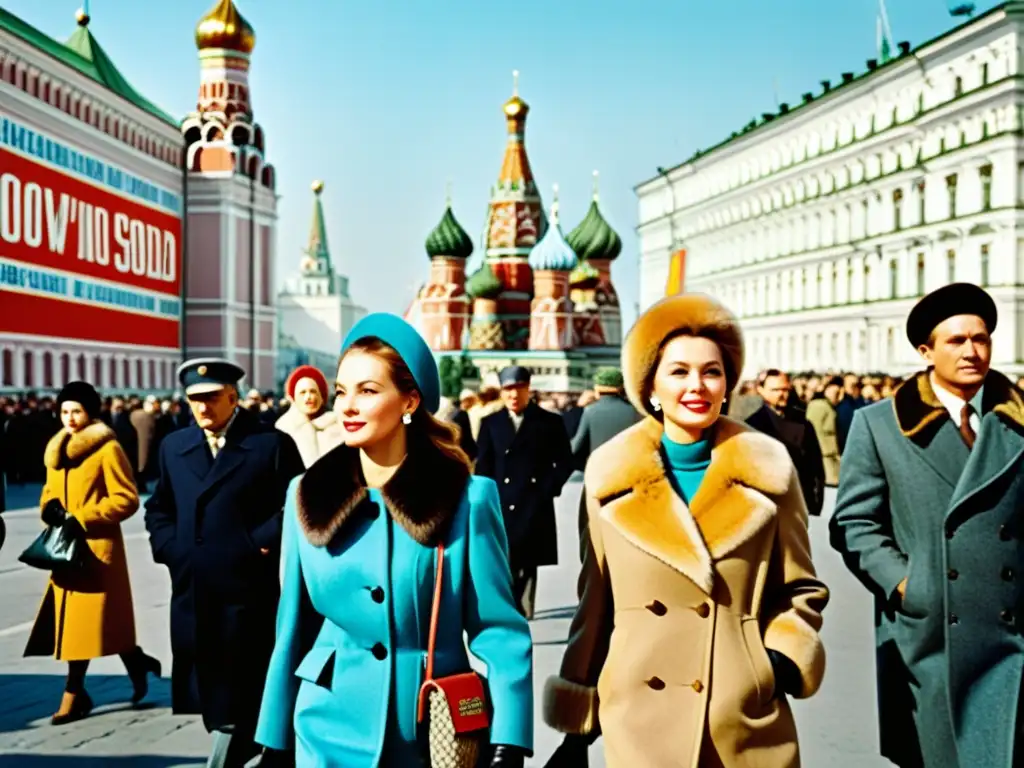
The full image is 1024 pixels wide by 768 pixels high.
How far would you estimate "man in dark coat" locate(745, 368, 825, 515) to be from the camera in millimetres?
9820

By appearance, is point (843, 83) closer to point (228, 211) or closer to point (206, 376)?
point (228, 211)

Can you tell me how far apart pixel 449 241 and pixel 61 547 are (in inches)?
3048

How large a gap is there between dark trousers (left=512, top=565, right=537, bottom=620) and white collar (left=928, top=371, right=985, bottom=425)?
520 centimetres

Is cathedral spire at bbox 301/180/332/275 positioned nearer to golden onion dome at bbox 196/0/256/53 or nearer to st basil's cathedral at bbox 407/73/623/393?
st basil's cathedral at bbox 407/73/623/393

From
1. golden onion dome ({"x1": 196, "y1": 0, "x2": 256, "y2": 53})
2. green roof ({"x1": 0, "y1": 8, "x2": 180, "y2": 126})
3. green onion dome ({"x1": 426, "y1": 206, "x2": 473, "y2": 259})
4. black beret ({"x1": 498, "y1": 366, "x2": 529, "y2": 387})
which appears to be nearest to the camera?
black beret ({"x1": 498, "y1": 366, "x2": 529, "y2": 387})

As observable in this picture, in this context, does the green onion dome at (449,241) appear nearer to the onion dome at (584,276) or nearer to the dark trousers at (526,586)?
the onion dome at (584,276)

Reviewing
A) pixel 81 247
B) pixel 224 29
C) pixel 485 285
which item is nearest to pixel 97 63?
pixel 224 29

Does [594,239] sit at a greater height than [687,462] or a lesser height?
greater

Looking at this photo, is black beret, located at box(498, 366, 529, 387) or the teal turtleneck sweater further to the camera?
black beret, located at box(498, 366, 529, 387)

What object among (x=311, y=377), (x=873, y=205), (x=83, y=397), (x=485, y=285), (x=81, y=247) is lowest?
(x=83, y=397)

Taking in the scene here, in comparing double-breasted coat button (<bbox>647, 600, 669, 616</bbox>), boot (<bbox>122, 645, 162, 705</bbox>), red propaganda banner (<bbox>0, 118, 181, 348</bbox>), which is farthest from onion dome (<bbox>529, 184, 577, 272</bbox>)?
double-breasted coat button (<bbox>647, 600, 669, 616</bbox>)

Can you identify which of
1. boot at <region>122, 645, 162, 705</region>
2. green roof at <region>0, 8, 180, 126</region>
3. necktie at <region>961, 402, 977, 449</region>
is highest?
green roof at <region>0, 8, 180, 126</region>

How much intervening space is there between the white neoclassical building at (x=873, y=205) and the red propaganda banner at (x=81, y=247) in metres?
16.8

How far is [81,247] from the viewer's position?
1757 inches
